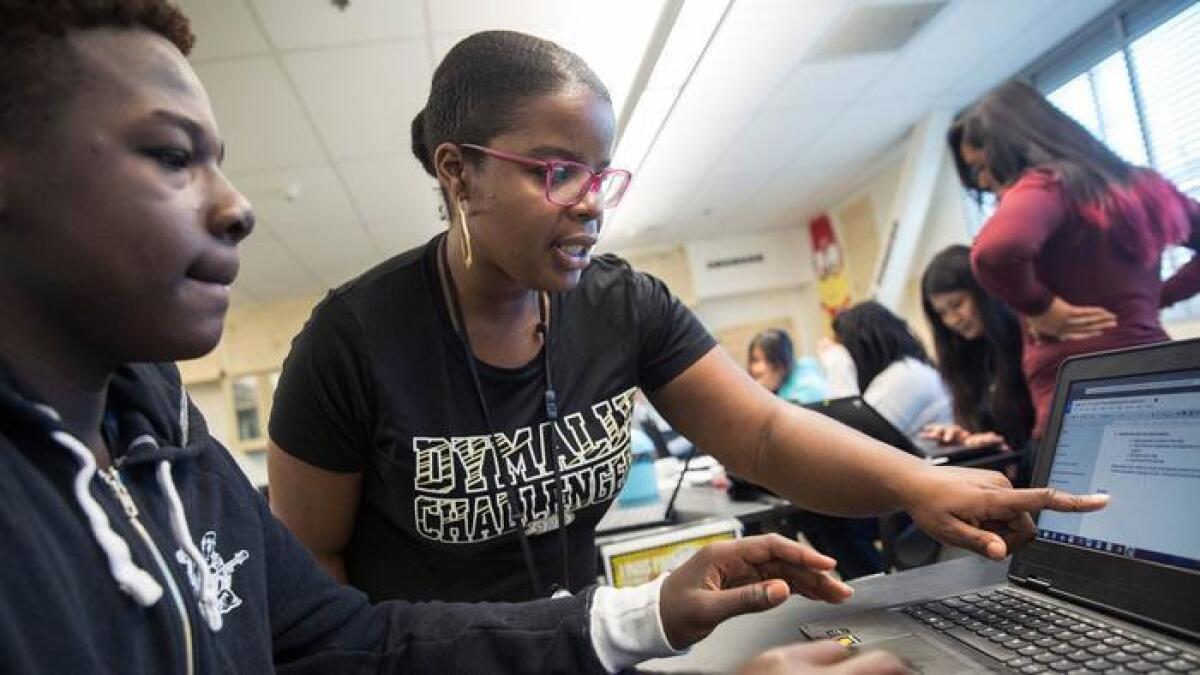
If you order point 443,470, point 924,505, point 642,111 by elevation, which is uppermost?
point 642,111

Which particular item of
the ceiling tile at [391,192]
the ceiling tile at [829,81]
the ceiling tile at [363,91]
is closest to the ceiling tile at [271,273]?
the ceiling tile at [391,192]

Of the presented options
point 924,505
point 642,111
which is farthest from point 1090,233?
point 642,111

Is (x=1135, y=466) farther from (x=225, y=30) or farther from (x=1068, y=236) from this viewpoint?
(x=225, y=30)

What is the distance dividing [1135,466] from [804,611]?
33cm

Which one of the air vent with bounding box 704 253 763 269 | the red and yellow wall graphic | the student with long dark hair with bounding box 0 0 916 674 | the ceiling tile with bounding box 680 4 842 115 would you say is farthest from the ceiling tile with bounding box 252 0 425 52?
the red and yellow wall graphic

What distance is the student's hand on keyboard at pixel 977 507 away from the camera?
688 millimetres

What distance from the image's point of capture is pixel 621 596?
2.42 ft

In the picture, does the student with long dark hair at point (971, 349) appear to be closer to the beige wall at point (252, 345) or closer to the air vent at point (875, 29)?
the air vent at point (875, 29)

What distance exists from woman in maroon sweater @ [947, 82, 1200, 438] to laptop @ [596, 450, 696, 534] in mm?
838

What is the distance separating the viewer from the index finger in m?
0.63

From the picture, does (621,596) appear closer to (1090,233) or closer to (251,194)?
(1090,233)

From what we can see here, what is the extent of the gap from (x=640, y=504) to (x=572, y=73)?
1.52 metres

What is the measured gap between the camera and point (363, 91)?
322cm

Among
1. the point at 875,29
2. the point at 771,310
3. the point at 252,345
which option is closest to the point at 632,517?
the point at 875,29
